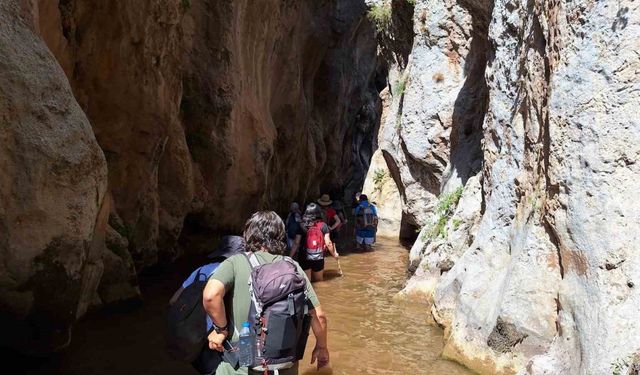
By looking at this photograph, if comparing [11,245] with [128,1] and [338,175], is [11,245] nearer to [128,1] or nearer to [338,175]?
[128,1]

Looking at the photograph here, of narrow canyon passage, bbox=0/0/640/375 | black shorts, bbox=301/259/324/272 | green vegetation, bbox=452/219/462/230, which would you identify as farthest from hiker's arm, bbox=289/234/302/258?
green vegetation, bbox=452/219/462/230

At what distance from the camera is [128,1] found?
32.7 feet

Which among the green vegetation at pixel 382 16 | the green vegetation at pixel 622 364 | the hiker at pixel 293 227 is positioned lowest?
the hiker at pixel 293 227

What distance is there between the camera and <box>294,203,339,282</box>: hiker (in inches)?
417

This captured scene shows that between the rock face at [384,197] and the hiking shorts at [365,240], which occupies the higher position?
the rock face at [384,197]

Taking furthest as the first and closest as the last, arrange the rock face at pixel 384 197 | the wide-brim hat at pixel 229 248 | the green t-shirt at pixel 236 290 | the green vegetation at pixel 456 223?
1. the rock face at pixel 384 197
2. the green vegetation at pixel 456 223
3. the wide-brim hat at pixel 229 248
4. the green t-shirt at pixel 236 290

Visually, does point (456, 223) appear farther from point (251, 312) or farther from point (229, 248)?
point (251, 312)

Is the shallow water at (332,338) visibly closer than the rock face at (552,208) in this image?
No

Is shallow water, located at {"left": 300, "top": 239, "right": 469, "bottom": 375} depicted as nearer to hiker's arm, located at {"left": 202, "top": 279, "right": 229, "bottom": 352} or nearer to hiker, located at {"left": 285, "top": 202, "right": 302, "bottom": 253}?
hiker, located at {"left": 285, "top": 202, "right": 302, "bottom": 253}

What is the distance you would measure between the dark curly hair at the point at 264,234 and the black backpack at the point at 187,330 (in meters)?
0.49

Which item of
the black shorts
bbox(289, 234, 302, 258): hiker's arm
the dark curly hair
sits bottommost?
the black shorts

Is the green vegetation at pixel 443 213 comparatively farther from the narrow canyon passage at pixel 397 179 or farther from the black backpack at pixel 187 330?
the black backpack at pixel 187 330

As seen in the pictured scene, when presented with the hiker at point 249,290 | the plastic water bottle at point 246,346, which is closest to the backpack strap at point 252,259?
the hiker at point 249,290

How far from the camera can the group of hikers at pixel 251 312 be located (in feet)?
11.5
